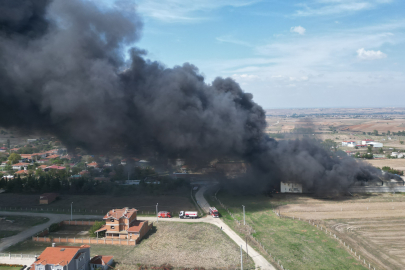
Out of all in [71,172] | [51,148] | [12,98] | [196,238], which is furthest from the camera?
[51,148]

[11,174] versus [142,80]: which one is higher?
[142,80]

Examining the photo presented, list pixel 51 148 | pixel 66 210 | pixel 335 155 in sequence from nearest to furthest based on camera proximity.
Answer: pixel 66 210 < pixel 335 155 < pixel 51 148

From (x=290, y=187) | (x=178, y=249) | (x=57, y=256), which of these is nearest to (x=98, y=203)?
(x=178, y=249)

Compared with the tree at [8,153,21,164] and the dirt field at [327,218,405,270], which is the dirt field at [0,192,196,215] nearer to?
the dirt field at [327,218,405,270]

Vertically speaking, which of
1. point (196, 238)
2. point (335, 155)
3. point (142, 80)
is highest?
point (142, 80)

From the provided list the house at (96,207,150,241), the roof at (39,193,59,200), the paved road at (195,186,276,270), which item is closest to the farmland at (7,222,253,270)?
the paved road at (195,186,276,270)

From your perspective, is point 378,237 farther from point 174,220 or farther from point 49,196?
point 49,196

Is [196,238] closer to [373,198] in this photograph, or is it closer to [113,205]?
[113,205]

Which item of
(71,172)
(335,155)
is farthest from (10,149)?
(335,155)
